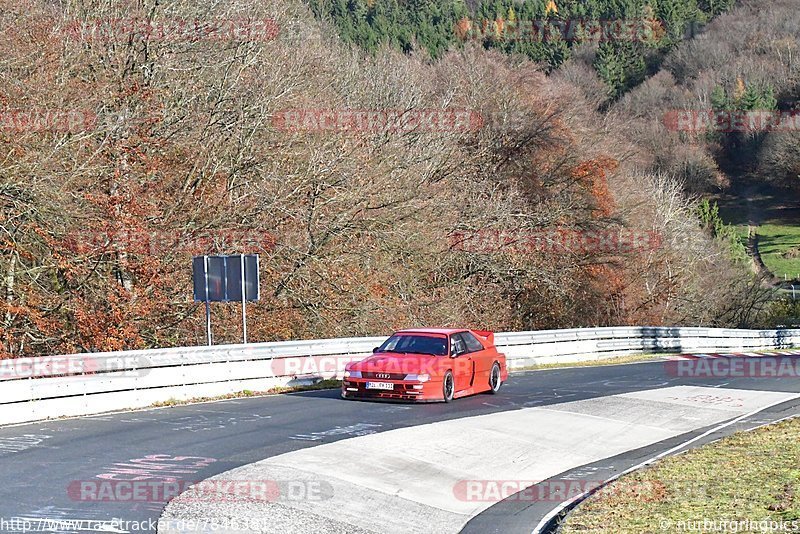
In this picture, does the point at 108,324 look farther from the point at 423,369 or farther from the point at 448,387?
the point at 448,387

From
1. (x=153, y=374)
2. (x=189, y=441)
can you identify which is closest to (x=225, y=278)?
(x=153, y=374)

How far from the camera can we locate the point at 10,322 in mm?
24734

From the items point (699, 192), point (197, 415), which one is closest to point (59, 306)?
point (197, 415)

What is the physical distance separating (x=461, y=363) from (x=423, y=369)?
1.23m

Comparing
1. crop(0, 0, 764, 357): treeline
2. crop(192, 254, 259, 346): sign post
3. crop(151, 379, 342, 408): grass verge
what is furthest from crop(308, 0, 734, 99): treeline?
crop(192, 254, 259, 346): sign post

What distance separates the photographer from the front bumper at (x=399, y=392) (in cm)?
1822

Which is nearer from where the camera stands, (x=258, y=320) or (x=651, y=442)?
(x=651, y=442)

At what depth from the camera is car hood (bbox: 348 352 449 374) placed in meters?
18.5

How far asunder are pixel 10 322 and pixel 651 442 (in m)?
16.2

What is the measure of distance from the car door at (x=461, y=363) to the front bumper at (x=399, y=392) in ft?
2.57

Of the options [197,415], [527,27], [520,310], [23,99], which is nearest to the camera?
[197,415]

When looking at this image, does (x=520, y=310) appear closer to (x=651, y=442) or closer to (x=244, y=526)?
(x=651, y=442)

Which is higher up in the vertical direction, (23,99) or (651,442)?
(23,99)

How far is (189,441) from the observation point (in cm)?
1384
